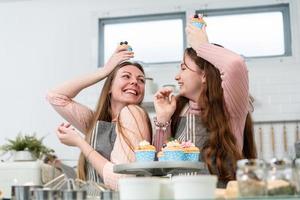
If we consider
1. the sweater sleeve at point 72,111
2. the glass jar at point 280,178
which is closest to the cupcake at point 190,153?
the glass jar at point 280,178

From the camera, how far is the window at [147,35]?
186 inches

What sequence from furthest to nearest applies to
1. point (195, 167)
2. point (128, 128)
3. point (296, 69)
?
point (296, 69)
point (128, 128)
point (195, 167)

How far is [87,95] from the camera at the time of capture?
4.58 metres

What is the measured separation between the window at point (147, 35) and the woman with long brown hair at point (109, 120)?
77.1 inches

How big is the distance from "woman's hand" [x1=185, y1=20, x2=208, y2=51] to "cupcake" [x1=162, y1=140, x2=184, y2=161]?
0.59 metres

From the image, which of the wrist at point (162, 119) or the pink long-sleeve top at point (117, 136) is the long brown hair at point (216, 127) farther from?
the pink long-sleeve top at point (117, 136)

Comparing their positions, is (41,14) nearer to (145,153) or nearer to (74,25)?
(74,25)

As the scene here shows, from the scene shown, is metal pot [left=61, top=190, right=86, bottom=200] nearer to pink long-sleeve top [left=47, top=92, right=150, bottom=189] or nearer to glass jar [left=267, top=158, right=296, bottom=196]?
glass jar [left=267, top=158, right=296, bottom=196]

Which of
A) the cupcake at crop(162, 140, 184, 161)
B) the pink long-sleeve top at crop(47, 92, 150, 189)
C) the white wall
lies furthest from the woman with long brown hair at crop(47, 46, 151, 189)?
the white wall

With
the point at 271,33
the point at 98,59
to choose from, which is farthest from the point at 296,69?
the point at 98,59

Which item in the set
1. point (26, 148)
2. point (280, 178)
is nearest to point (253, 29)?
point (26, 148)

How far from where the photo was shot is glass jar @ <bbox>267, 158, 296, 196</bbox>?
1.30 m

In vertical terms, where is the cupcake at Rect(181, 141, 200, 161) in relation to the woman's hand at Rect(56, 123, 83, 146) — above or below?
below

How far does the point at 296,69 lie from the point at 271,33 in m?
0.44
